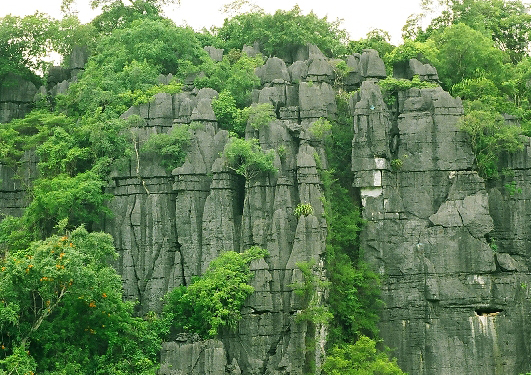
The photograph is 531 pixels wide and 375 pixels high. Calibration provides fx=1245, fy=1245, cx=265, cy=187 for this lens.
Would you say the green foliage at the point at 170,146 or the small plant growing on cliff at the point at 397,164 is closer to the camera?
the green foliage at the point at 170,146

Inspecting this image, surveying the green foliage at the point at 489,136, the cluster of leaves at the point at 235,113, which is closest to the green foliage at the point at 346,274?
the cluster of leaves at the point at 235,113

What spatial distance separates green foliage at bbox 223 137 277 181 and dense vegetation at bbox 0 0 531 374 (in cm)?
5

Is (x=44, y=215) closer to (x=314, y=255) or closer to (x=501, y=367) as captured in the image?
(x=314, y=255)

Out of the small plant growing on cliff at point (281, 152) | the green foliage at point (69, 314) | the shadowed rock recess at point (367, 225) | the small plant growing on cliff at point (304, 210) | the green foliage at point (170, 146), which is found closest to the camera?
the green foliage at point (69, 314)

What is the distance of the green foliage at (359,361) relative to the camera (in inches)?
1602

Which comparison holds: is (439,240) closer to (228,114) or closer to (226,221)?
(226,221)

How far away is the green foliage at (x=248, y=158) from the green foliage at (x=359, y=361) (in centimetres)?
657

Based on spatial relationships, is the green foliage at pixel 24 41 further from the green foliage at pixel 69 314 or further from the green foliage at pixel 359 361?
the green foliage at pixel 359 361

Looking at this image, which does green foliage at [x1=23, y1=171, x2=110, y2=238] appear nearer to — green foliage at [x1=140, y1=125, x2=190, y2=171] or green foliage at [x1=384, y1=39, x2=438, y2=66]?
green foliage at [x1=140, y1=125, x2=190, y2=171]

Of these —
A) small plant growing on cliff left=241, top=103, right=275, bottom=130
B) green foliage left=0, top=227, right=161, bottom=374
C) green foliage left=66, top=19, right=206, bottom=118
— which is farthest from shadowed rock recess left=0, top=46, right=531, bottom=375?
green foliage left=0, top=227, right=161, bottom=374

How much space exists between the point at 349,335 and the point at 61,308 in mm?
10267

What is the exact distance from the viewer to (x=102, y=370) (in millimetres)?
38906

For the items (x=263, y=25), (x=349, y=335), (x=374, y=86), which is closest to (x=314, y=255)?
(x=349, y=335)

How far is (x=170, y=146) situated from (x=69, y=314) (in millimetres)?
7629
